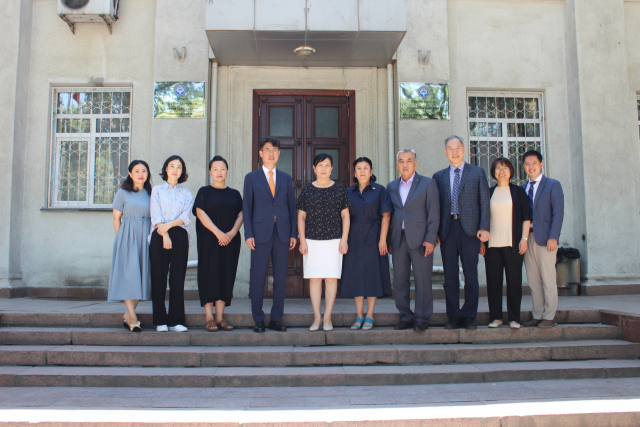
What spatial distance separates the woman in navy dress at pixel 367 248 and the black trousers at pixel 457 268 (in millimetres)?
655

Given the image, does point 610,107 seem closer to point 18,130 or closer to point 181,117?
point 181,117

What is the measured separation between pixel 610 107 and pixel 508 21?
2.27m

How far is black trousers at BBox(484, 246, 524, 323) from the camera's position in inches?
194

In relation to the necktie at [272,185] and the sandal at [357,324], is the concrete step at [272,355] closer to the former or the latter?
the sandal at [357,324]

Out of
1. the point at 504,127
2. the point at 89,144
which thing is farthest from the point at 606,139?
the point at 89,144

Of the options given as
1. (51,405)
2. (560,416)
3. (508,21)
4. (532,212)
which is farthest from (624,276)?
(51,405)

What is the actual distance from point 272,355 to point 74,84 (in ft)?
20.0

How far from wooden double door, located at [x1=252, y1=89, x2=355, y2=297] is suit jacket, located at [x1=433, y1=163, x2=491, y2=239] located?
2.93m

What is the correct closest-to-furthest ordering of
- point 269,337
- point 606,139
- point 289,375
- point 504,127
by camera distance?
point 289,375
point 269,337
point 606,139
point 504,127

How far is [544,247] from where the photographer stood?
5.00m

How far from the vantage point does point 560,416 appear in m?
3.38

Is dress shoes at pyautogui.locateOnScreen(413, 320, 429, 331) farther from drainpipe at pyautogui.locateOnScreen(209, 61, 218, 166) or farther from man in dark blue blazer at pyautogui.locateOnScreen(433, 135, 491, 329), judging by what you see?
drainpipe at pyautogui.locateOnScreen(209, 61, 218, 166)

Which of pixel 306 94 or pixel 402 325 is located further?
pixel 306 94

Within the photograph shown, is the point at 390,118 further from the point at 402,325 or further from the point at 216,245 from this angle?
the point at 216,245
